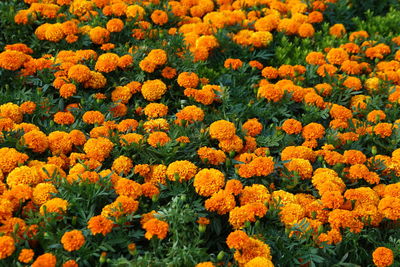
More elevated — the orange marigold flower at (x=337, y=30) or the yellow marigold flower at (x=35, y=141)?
the orange marigold flower at (x=337, y=30)

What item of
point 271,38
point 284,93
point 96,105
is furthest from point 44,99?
point 271,38

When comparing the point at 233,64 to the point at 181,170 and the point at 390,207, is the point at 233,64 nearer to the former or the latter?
the point at 181,170

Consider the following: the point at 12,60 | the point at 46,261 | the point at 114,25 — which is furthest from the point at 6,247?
the point at 114,25

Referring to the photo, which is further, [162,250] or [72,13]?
[72,13]

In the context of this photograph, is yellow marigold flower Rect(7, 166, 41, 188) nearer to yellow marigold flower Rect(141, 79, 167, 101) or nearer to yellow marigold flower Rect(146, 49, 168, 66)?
yellow marigold flower Rect(141, 79, 167, 101)

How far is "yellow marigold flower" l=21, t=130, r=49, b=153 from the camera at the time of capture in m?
3.53

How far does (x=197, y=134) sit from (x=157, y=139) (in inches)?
13.5

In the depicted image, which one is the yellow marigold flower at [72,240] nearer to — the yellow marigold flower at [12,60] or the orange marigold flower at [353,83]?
the yellow marigold flower at [12,60]

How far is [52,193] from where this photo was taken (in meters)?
3.13

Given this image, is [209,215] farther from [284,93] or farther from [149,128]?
[284,93]

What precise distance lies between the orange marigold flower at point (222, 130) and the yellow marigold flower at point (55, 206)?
4.00 ft

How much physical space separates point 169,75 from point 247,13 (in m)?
1.77

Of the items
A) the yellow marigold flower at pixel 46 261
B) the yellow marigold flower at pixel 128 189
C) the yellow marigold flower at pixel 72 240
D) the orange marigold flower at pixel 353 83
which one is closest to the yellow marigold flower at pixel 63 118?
the yellow marigold flower at pixel 128 189

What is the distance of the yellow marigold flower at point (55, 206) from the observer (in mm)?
2994
